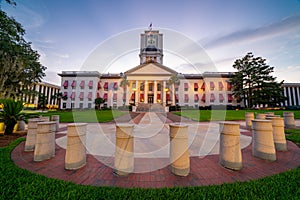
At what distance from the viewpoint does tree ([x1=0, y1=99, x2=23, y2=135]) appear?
6.16m

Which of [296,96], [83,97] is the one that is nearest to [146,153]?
[83,97]

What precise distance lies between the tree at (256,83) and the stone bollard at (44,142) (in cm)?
4250

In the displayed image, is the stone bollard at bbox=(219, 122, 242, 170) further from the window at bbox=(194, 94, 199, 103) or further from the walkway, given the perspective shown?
the window at bbox=(194, 94, 199, 103)

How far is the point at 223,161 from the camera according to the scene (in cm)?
312

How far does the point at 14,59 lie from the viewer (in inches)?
691

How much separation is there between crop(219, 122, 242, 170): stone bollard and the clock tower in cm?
5249

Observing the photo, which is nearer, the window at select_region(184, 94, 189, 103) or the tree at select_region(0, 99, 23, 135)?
the tree at select_region(0, 99, 23, 135)

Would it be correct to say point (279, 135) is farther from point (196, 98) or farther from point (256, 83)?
point (196, 98)

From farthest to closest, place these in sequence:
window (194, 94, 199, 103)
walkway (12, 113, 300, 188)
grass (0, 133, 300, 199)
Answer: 1. window (194, 94, 199, 103)
2. walkway (12, 113, 300, 188)
3. grass (0, 133, 300, 199)

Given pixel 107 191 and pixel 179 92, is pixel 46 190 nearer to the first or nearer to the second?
pixel 107 191

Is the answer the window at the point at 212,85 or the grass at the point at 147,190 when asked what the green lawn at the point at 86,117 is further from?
the window at the point at 212,85

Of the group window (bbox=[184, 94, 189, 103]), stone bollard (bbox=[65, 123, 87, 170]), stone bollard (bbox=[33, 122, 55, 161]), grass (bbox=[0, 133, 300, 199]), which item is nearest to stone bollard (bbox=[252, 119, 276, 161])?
grass (bbox=[0, 133, 300, 199])

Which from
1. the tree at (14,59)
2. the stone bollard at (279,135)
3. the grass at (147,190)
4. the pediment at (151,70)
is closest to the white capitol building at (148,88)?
the pediment at (151,70)

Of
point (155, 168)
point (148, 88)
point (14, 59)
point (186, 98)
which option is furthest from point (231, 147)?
point (186, 98)
